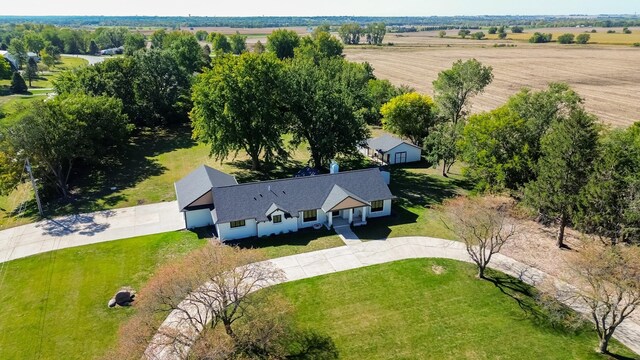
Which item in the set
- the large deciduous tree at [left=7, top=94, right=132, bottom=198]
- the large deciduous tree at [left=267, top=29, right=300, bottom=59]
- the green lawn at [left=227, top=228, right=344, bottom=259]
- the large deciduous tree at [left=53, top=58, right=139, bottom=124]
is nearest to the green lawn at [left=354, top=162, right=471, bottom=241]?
the green lawn at [left=227, top=228, right=344, bottom=259]

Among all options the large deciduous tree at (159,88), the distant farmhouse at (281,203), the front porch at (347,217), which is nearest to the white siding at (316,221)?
the distant farmhouse at (281,203)

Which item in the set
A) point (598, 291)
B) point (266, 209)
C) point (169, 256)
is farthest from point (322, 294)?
point (598, 291)

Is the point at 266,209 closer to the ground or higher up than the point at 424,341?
higher up

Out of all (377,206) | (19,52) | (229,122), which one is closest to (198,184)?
(229,122)

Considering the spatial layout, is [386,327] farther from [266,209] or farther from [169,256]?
[169,256]

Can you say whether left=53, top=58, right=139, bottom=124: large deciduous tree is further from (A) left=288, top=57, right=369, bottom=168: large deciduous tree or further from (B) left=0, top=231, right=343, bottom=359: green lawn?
(B) left=0, top=231, right=343, bottom=359: green lawn

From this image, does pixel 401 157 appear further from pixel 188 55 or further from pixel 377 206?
pixel 188 55
